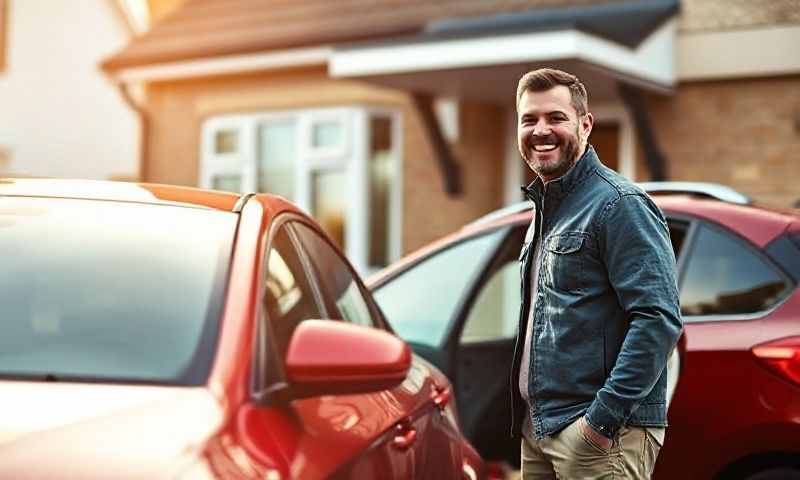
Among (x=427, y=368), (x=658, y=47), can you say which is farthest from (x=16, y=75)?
(x=427, y=368)

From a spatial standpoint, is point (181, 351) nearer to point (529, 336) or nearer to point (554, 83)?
point (529, 336)

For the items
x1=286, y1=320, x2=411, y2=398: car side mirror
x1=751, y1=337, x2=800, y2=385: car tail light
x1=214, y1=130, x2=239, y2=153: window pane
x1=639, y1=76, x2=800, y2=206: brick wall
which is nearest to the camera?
x1=286, y1=320, x2=411, y2=398: car side mirror

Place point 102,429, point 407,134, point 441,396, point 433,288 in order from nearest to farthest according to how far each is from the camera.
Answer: point 102,429, point 441,396, point 433,288, point 407,134

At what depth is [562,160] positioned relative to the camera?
3721 millimetres

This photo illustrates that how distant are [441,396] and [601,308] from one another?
0.66 metres

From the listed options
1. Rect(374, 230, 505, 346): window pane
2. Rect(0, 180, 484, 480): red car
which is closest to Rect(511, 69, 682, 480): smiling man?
Rect(0, 180, 484, 480): red car

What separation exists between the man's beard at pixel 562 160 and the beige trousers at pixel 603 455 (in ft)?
2.21

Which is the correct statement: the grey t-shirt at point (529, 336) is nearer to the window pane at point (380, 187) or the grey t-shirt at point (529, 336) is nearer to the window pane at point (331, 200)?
the window pane at point (380, 187)

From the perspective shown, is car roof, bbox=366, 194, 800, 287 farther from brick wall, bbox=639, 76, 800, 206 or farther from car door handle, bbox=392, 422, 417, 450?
brick wall, bbox=639, 76, 800, 206

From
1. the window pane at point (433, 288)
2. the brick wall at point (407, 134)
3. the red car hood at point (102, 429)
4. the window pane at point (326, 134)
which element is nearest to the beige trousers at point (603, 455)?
the red car hood at point (102, 429)

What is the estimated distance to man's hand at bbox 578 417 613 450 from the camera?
11.6 feet

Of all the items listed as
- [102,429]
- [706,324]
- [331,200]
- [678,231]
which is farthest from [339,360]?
[331,200]

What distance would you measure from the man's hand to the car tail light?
1301mm

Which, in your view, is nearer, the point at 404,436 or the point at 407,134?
the point at 404,436
